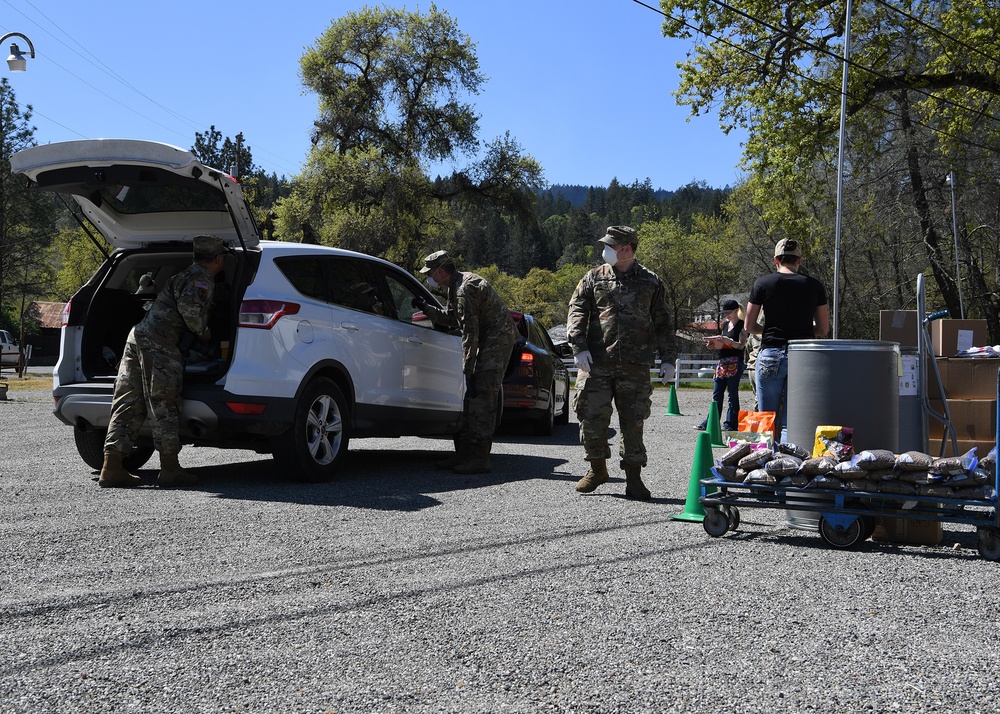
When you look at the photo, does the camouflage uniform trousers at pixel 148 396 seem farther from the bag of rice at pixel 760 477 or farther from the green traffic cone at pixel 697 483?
the bag of rice at pixel 760 477

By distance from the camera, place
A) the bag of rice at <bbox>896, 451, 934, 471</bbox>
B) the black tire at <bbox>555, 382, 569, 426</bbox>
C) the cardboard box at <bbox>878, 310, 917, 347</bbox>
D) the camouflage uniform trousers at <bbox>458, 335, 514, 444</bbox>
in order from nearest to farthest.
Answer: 1. the bag of rice at <bbox>896, 451, 934, 471</bbox>
2. the cardboard box at <bbox>878, 310, 917, 347</bbox>
3. the camouflage uniform trousers at <bbox>458, 335, 514, 444</bbox>
4. the black tire at <bbox>555, 382, 569, 426</bbox>

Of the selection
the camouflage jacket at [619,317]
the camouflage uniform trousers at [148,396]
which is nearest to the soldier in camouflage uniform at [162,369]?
the camouflage uniform trousers at [148,396]

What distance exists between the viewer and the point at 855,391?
6.35m

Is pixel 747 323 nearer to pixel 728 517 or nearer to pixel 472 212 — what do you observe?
pixel 728 517

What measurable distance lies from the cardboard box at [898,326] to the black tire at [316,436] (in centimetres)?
435

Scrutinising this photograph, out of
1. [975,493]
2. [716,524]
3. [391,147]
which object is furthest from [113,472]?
[391,147]

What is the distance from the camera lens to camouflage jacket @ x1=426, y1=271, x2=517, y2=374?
9.27 metres

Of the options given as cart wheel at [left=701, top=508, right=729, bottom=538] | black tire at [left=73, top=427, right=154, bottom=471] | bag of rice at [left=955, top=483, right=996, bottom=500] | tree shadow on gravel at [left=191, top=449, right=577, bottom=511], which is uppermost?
bag of rice at [left=955, top=483, right=996, bottom=500]

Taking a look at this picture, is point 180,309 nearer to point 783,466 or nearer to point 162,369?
point 162,369

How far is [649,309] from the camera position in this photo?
779cm

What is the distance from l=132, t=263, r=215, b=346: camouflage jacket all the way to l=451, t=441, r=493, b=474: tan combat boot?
2750mm

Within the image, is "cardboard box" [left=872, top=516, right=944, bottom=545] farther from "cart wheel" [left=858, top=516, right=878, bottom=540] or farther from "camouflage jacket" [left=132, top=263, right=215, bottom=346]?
"camouflage jacket" [left=132, top=263, right=215, bottom=346]

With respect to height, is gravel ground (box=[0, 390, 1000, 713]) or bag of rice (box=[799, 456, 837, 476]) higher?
bag of rice (box=[799, 456, 837, 476])

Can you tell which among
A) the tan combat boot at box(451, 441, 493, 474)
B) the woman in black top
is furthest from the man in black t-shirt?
the woman in black top
